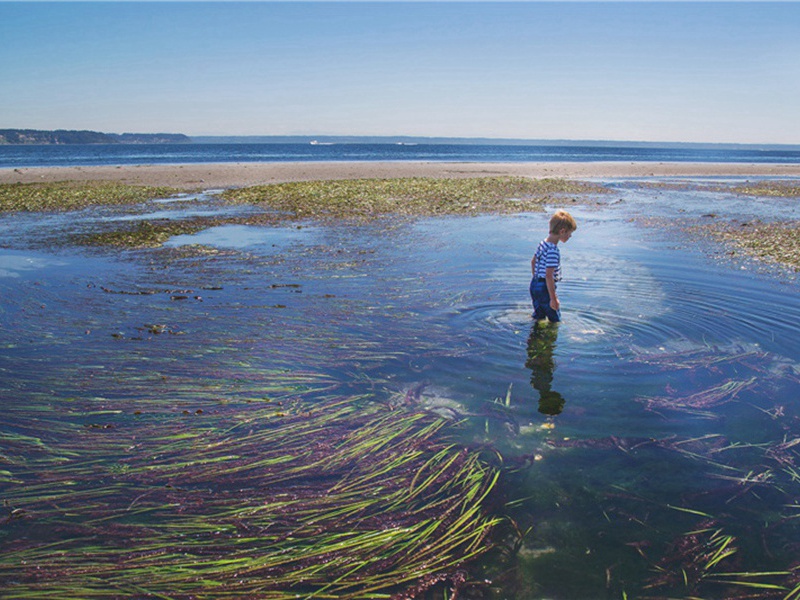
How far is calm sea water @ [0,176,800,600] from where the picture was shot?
3.94 m

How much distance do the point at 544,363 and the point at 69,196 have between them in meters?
28.5

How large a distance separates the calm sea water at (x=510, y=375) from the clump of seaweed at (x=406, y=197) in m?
9.71

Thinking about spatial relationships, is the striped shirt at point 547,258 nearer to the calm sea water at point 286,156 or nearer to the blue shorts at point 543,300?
the blue shorts at point 543,300

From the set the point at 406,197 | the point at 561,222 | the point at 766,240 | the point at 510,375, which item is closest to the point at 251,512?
the point at 510,375

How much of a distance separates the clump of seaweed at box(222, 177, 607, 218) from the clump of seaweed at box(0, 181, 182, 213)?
465cm

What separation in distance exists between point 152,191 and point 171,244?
57.7 feet

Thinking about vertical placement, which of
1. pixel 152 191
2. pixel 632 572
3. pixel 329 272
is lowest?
pixel 632 572

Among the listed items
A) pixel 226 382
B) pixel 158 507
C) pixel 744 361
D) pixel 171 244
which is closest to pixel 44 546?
pixel 158 507

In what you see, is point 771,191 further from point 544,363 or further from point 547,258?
point 544,363

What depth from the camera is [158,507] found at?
4.20 m

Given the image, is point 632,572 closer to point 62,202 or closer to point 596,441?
point 596,441

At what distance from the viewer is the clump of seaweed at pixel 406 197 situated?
23.5 metres

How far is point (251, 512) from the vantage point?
164 inches

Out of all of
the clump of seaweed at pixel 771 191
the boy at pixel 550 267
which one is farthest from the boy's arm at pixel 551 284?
the clump of seaweed at pixel 771 191
